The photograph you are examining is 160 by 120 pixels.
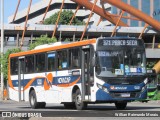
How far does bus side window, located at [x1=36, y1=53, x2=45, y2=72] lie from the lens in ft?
93.1

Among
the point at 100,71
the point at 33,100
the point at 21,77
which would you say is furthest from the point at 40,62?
the point at 100,71

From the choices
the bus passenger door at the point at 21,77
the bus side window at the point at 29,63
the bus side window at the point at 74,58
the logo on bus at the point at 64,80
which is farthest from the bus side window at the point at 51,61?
the bus passenger door at the point at 21,77

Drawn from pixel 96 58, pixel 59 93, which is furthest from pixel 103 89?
pixel 59 93

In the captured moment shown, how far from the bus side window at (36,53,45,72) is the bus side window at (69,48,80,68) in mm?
3022

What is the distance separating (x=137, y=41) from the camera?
81.5 ft

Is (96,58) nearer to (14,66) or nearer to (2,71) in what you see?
(14,66)

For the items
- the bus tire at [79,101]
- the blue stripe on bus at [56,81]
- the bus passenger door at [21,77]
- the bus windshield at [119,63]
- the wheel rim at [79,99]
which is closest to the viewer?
the bus windshield at [119,63]

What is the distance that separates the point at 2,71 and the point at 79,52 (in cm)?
2901

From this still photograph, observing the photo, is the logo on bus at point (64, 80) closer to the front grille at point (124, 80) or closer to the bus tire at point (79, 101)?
the bus tire at point (79, 101)

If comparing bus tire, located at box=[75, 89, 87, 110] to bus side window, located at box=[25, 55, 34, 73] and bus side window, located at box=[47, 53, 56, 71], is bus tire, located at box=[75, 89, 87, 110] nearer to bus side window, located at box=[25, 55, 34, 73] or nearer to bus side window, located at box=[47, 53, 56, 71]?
bus side window, located at box=[47, 53, 56, 71]

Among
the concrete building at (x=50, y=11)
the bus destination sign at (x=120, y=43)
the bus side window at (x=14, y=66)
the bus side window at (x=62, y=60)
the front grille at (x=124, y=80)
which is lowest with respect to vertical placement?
the concrete building at (x=50, y=11)

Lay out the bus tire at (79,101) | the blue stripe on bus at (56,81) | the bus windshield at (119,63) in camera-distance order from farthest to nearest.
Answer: the blue stripe on bus at (56,81) < the bus tire at (79,101) < the bus windshield at (119,63)

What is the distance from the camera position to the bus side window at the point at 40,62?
28.4 metres

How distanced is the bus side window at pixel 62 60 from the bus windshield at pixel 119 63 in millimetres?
2590
